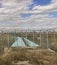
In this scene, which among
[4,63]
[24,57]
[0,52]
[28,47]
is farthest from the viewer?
[28,47]

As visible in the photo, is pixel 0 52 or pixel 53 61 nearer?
pixel 53 61

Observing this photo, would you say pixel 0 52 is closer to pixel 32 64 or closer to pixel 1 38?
pixel 32 64

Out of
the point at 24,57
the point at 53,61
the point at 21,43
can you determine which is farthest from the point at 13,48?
the point at 53,61

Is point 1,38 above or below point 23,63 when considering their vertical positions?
above

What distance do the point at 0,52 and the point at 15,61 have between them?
14.5ft

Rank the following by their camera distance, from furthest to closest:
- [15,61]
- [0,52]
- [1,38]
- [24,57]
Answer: [1,38], [0,52], [24,57], [15,61]

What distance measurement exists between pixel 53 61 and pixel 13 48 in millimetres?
5725

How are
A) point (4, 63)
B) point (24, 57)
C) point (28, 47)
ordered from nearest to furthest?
point (4, 63) → point (24, 57) → point (28, 47)

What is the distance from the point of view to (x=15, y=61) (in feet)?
43.6

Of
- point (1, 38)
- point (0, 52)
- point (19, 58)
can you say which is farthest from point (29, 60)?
point (1, 38)

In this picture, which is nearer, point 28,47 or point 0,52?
point 0,52

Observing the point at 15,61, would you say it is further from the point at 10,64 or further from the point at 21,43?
the point at 21,43

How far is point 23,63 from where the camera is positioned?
12594 millimetres

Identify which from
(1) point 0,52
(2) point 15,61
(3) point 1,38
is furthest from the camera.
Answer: (3) point 1,38
